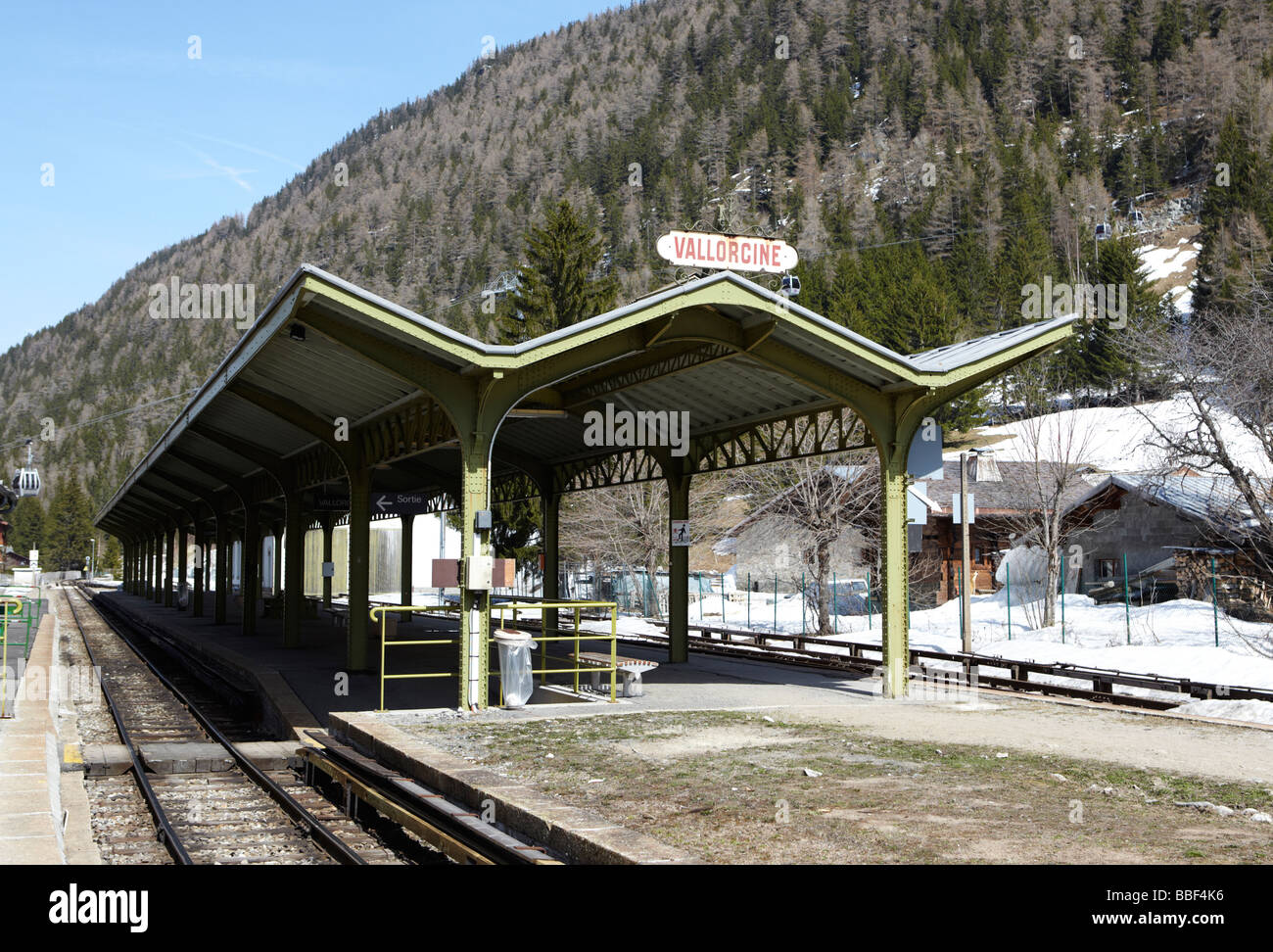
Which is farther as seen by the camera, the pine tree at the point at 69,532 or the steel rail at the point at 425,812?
the pine tree at the point at 69,532

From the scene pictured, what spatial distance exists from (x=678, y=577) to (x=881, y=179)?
133 metres

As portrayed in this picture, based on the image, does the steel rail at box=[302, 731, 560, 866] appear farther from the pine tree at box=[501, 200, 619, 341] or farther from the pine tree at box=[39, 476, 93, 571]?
the pine tree at box=[39, 476, 93, 571]

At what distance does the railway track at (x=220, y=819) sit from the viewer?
961 centimetres

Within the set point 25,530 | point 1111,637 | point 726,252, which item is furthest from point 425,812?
point 25,530

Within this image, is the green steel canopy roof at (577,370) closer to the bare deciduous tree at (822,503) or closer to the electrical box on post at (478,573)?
the electrical box on post at (478,573)

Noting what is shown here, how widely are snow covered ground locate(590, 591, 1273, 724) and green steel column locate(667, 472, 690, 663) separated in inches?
274

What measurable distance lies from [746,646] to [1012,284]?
74.0 meters

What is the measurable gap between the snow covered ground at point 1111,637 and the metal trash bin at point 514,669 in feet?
28.9

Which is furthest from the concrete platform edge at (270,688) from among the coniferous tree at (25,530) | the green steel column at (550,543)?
the coniferous tree at (25,530)

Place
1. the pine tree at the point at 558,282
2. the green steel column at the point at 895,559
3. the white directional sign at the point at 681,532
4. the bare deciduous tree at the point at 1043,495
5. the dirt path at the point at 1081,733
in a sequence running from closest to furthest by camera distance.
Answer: the dirt path at the point at 1081,733 < the green steel column at the point at 895,559 < the white directional sign at the point at 681,532 < the bare deciduous tree at the point at 1043,495 < the pine tree at the point at 558,282

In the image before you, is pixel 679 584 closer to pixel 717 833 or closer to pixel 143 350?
pixel 717 833

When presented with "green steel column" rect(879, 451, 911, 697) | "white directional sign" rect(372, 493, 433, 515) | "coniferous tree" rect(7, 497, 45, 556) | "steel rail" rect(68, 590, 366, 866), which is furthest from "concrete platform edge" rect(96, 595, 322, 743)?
"coniferous tree" rect(7, 497, 45, 556)

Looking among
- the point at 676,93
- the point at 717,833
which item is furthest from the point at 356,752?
the point at 676,93

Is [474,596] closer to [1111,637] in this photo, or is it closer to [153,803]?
[153,803]
